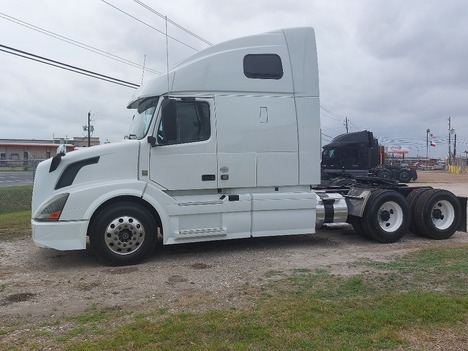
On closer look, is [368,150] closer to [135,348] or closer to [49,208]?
[49,208]

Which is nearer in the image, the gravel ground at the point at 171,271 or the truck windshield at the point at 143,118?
the gravel ground at the point at 171,271

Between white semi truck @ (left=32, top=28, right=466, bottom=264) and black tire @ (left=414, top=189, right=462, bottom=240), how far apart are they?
909 millimetres

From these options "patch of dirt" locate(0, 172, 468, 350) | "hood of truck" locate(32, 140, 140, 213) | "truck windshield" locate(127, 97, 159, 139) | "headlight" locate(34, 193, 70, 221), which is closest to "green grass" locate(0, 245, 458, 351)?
"patch of dirt" locate(0, 172, 468, 350)

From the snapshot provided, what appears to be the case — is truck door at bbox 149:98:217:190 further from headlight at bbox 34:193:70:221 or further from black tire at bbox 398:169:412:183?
black tire at bbox 398:169:412:183

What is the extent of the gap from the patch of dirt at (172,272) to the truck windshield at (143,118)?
216cm

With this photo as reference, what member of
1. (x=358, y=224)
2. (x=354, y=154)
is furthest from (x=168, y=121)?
(x=354, y=154)

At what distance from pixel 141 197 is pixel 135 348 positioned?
363cm

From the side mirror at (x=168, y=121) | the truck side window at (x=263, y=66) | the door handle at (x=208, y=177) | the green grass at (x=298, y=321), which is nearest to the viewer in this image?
the green grass at (x=298, y=321)

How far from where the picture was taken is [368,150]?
1731cm

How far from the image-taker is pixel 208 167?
24.9 feet

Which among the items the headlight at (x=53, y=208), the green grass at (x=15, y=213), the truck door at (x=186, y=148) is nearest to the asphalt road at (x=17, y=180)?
the green grass at (x=15, y=213)

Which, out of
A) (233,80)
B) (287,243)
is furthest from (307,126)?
(287,243)

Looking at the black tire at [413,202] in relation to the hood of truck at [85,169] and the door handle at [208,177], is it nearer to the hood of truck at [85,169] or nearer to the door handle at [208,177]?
the door handle at [208,177]

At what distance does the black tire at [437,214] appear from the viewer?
9070 mm
